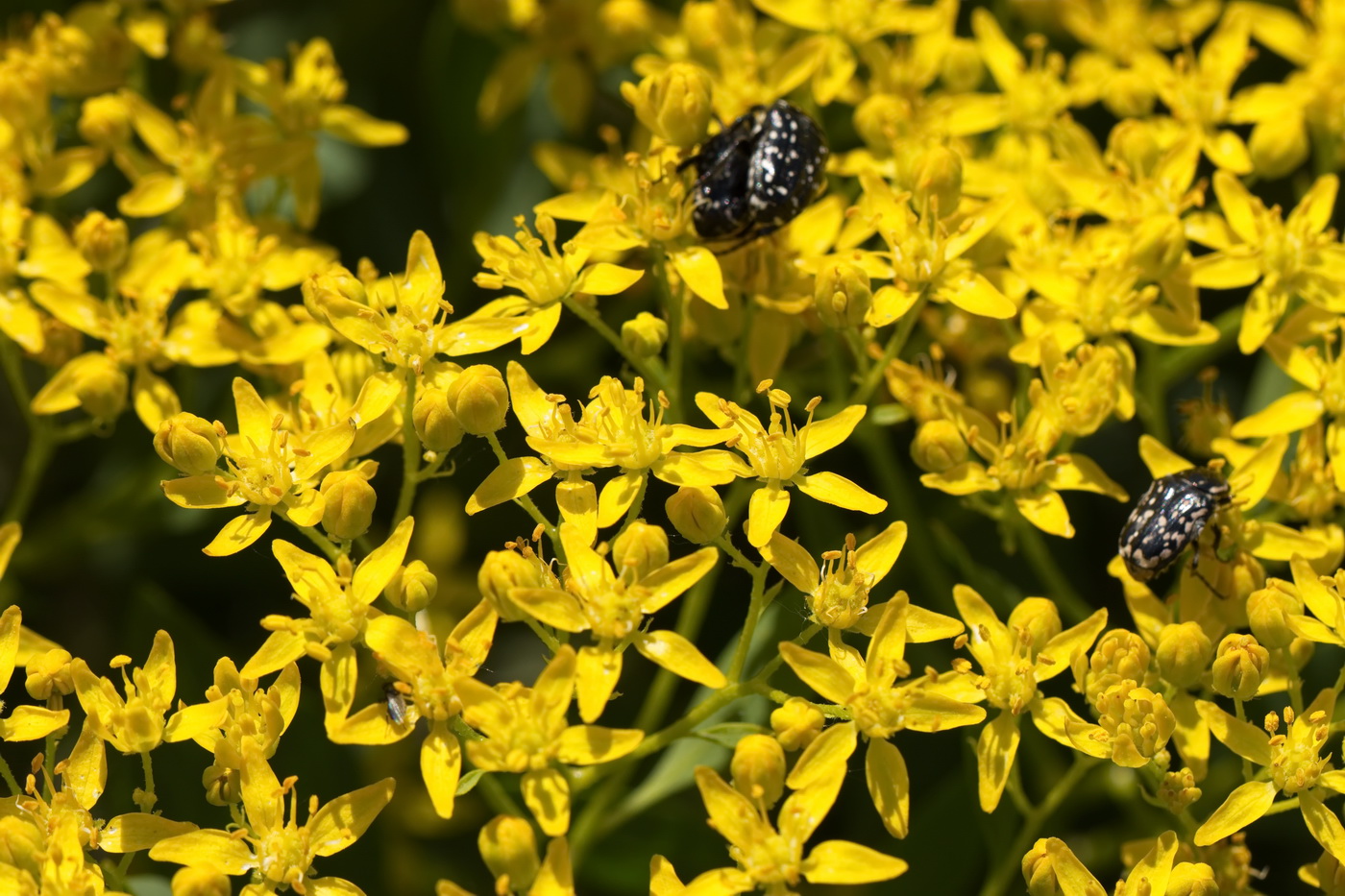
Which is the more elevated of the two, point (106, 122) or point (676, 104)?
point (676, 104)

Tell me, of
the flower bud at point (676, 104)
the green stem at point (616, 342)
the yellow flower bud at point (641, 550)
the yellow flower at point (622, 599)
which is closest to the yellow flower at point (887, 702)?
the yellow flower at point (622, 599)

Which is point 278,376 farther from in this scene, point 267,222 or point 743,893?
point 743,893

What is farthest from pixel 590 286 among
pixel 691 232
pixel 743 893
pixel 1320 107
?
pixel 1320 107

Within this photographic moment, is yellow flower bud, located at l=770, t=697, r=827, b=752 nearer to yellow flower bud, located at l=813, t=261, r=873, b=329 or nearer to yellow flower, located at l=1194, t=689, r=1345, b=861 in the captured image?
yellow flower, located at l=1194, t=689, r=1345, b=861

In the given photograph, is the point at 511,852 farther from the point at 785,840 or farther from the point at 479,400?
the point at 479,400

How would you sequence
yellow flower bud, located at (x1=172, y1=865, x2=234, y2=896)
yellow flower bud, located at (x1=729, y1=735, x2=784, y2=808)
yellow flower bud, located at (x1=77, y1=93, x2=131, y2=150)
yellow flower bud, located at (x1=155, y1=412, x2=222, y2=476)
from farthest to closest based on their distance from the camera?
yellow flower bud, located at (x1=77, y1=93, x2=131, y2=150) → yellow flower bud, located at (x1=155, y1=412, x2=222, y2=476) → yellow flower bud, located at (x1=729, y1=735, x2=784, y2=808) → yellow flower bud, located at (x1=172, y1=865, x2=234, y2=896)

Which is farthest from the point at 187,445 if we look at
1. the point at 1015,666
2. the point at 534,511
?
the point at 1015,666

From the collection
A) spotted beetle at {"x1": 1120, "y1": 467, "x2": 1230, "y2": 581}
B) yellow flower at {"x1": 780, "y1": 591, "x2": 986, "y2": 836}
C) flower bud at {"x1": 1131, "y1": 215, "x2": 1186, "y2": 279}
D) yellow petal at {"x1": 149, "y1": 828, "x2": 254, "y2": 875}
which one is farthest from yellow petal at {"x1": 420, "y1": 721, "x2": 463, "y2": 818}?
flower bud at {"x1": 1131, "y1": 215, "x2": 1186, "y2": 279}
